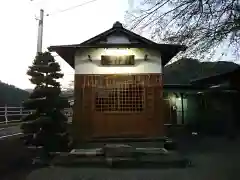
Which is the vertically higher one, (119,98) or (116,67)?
(116,67)

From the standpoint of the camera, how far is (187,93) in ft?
67.7

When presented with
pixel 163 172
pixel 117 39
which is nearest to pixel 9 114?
pixel 117 39

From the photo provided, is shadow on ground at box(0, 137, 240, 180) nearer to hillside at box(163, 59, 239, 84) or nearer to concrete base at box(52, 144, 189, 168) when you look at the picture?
concrete base at box(52, 144, 189, 168)

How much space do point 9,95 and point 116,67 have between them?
58.7 feet

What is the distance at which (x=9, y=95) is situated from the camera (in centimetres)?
2806

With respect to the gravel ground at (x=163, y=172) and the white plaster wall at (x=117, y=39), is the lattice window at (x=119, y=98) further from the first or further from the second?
the gravel ground at (x=163, y=172)

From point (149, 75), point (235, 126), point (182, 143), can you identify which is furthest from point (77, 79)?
point (235, 126)

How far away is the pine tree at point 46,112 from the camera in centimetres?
1195

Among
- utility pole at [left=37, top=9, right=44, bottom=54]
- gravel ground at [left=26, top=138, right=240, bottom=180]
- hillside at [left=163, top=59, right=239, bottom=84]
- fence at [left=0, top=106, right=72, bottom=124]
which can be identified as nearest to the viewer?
gravel ground at [left=26, top=138, right=240, bottom=180]

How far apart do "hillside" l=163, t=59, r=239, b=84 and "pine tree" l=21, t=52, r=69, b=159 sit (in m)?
4.06

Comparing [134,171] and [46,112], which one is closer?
[134,171]

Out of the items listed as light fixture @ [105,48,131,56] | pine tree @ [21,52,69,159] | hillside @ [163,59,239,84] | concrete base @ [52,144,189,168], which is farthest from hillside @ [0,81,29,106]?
concrete base @ [52,144,189,168]

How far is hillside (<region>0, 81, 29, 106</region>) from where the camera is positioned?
1038 inches

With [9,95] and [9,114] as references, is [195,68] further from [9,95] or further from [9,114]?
[9,95]
